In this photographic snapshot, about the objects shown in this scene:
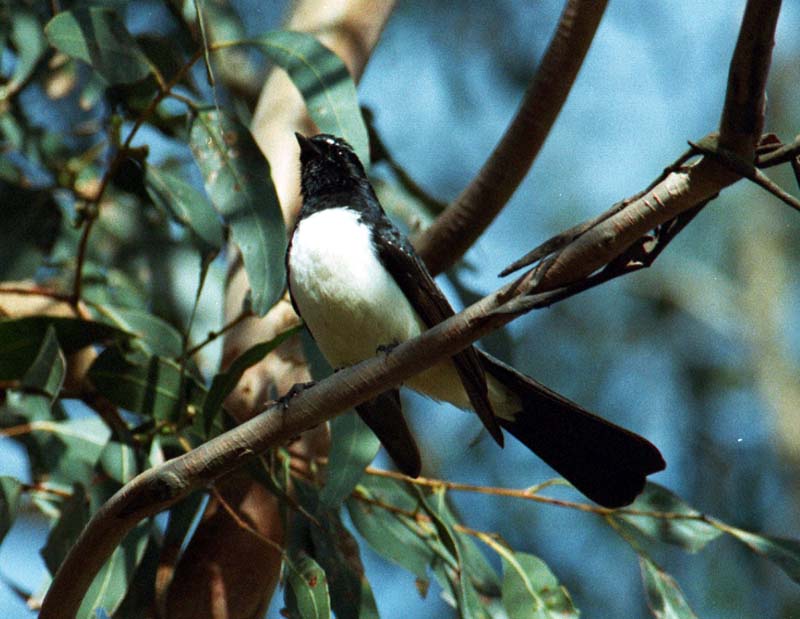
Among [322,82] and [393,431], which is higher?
[322,82]

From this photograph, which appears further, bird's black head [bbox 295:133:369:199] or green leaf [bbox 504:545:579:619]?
bird's black head [bbox 295:133:369:199]

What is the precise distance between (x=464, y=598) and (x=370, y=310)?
2.45 feet

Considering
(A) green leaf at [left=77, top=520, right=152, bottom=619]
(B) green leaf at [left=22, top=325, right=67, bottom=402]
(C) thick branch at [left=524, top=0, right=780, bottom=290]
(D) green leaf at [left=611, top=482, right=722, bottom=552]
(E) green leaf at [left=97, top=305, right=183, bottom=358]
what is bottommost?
(A) green leaf at [left=77, top=520, right=152, bottom=619]

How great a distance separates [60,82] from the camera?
4129mm

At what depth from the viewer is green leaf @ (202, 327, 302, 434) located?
102 inches

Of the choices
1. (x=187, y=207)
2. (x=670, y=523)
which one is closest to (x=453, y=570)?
(x=670, y=523)

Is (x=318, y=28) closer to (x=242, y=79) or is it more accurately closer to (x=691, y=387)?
(x=242, y=79)

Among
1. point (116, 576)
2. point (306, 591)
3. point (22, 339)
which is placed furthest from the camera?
point (22, 339)

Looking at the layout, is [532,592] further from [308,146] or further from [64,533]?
[308,146]

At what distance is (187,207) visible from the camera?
9.81 ft

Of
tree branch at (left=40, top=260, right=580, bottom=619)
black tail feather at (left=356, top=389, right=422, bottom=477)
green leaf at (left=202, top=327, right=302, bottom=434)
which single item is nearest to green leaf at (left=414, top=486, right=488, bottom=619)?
black tail feather at (left=356, top=389, right=422, bottom=477)

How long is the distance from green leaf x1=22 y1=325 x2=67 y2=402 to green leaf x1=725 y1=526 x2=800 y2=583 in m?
1.75

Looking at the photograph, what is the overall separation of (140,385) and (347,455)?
64 centimetres

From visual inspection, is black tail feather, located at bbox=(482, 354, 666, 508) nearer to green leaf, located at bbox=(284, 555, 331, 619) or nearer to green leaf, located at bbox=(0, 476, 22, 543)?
green leaf, located at bbox=(284, 555, 331, 619)
